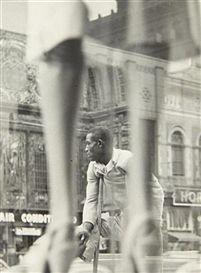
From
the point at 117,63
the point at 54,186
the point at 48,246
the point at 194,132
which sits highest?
the point at 117,63

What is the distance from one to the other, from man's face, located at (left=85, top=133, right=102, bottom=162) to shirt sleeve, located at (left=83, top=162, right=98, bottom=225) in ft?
0.10

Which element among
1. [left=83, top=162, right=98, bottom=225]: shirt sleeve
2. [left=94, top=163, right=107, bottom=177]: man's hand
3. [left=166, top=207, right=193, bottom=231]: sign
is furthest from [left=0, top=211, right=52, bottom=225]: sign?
[left=166, top=207, right=193, bottom=231]: sign

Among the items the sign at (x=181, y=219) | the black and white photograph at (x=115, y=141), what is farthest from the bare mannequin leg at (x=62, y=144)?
the sign at (x=181, y=219)

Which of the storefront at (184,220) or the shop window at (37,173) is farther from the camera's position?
the shop window at (37,173)

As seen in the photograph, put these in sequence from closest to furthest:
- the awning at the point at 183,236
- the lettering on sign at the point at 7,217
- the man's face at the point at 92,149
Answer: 1. the awning at the point at 183,236
2. the man's face at the point at 92,149
3. the lettering on sign at the point at 7,217

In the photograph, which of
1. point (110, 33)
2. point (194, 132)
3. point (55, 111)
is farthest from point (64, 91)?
point (194, 132)

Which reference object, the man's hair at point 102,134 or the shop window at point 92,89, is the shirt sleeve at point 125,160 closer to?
the man's hair at point 102,134

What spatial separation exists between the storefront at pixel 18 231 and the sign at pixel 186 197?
542 mm

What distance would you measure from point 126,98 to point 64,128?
28 cm

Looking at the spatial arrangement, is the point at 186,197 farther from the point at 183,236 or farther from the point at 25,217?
the point at 25,217

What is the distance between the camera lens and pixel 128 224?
3264 millimetres

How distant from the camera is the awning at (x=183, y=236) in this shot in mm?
3238

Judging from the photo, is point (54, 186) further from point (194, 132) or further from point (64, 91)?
point (194, 132)

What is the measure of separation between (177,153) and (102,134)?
319 millimetres
